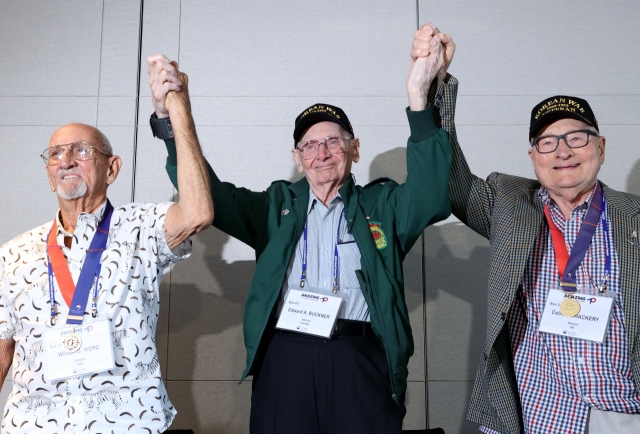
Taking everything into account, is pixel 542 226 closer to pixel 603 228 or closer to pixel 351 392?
pixel 603 228

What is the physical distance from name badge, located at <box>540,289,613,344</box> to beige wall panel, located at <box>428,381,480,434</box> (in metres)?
1.28

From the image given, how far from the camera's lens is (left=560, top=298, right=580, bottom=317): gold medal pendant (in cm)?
213

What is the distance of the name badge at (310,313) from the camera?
88.0 inches

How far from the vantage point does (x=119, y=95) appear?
3.47 meters

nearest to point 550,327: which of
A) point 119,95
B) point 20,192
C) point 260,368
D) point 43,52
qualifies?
point 260,368

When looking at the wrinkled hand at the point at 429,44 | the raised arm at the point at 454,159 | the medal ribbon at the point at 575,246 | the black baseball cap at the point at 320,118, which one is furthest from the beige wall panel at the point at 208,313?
the medal ribbon at the point at 575,246

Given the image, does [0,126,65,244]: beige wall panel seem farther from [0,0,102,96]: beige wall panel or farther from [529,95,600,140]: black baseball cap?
[529,95,600,140]: black baseball cap

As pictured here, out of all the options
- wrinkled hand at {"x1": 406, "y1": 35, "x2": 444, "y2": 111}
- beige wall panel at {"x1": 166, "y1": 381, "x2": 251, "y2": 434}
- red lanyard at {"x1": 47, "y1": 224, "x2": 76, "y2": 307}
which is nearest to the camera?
red lanyard at {"x1": 47, "y1": 224, "x2": 76, "y2": 307}

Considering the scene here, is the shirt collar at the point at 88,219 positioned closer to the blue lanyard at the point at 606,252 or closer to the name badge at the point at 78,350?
the name badge at the point at 78,350

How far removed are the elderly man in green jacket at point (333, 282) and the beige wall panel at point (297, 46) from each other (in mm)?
1026

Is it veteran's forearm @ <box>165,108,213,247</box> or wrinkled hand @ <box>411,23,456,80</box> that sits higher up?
wrinkled hand @ <box>411,23,456,80</box>

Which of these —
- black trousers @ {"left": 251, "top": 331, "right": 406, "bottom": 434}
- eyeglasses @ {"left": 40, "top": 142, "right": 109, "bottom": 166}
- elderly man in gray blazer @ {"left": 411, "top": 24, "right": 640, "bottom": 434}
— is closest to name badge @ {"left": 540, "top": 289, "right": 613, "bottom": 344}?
elderly man in gray blazer @ {"left": 411, "top": 24, "right": 640, "bottom": 434}

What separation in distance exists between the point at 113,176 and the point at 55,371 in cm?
78

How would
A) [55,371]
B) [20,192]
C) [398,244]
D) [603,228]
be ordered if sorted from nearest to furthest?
[55,371] → [603,228] → [398,244] → [20,192]
